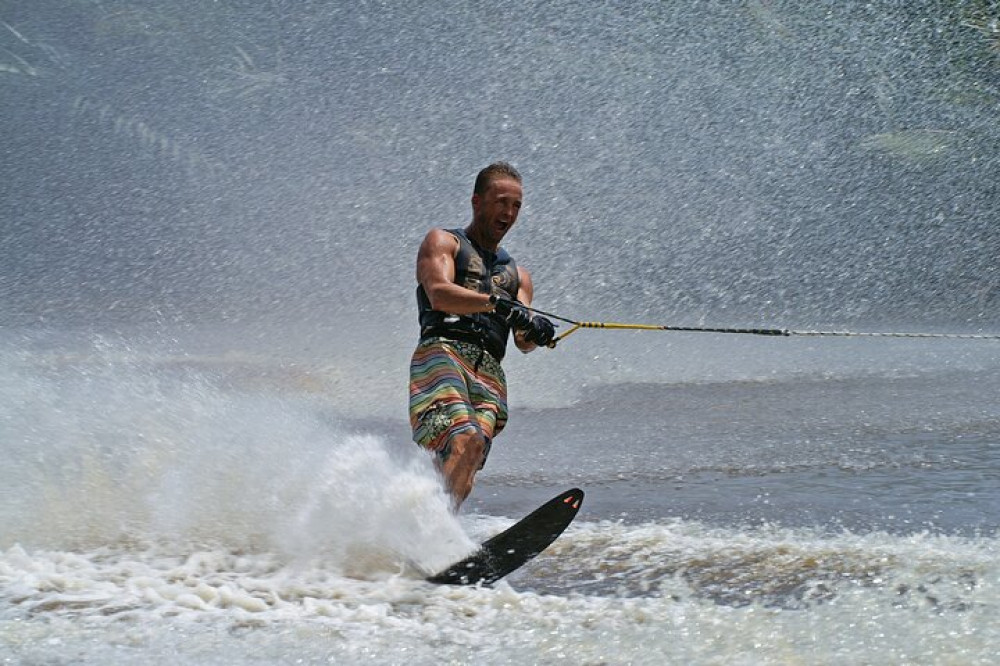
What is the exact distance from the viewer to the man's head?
14.2ft

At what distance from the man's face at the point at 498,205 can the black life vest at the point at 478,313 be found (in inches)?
4.1

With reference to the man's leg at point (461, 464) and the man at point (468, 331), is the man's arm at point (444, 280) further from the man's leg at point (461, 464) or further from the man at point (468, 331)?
the man's leg at point (461, 464)

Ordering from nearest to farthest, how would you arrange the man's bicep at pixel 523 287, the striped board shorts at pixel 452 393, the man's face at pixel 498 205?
the striped board shorts at pixel 452 393 → the man's face at pixel 498 205 → the man's bicep at pixel 523 287

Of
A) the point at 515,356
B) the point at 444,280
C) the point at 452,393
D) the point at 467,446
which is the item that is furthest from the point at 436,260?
the point at 515,356

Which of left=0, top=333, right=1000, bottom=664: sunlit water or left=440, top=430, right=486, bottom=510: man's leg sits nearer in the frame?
left=0, top=333, right=1000, bottom=664: sunlit water

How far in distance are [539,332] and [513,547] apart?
0.74 m

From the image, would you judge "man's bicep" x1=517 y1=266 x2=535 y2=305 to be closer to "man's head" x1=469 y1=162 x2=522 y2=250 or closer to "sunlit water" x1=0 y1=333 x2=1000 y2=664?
"man's head" x1=469 y1=162 x2=522 y2=250

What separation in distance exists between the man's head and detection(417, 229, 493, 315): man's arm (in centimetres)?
14

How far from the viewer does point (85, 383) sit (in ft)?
19.8

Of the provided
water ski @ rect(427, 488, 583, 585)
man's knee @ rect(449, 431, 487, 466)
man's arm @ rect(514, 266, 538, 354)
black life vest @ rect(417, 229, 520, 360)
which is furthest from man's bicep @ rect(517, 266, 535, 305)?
water ski @ rect(427, 488, 583, 585)

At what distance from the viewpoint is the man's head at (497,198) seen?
14.2ft

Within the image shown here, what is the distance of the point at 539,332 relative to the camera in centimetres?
415

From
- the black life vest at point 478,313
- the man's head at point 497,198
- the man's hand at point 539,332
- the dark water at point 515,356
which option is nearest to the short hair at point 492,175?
the man's head at point 497,198

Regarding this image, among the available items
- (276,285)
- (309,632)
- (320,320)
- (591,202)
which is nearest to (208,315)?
(276,285)
